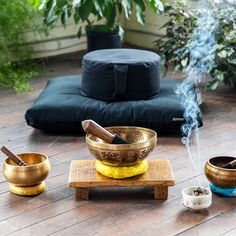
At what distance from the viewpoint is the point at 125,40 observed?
212 inches

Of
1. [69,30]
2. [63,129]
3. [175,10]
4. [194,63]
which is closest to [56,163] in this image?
[63,129]

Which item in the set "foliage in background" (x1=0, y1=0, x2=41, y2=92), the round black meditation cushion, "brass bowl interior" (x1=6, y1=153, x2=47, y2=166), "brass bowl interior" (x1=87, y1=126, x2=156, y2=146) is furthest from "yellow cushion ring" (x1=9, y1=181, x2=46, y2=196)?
"foliage in background" (x1=0, y1=0, x2=41, y2=92)

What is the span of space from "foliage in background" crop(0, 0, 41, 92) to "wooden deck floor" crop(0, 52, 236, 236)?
118 centimetres

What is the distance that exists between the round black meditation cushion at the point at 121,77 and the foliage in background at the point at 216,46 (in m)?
0.50

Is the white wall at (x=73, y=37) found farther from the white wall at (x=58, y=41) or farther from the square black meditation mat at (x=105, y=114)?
the square black meditation mat at (x=105, y=114)

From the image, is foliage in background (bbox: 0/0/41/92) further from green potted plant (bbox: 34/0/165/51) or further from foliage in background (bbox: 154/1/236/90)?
foliage in background (bbox: 154/1/236/90)

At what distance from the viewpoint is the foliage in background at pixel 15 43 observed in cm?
394

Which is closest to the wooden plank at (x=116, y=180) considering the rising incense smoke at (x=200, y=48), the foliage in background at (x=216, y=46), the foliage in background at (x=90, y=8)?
the rising incense smoke at (x=200, y=48)

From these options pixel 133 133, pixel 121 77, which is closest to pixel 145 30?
pixel 121 77

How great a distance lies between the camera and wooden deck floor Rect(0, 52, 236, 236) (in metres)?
1.89

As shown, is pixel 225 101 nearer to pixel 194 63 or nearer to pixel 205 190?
pixel 194 63

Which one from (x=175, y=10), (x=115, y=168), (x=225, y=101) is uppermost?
(x=175, y=10)

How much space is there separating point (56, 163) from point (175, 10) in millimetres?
1700

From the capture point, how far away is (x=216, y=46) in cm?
330
